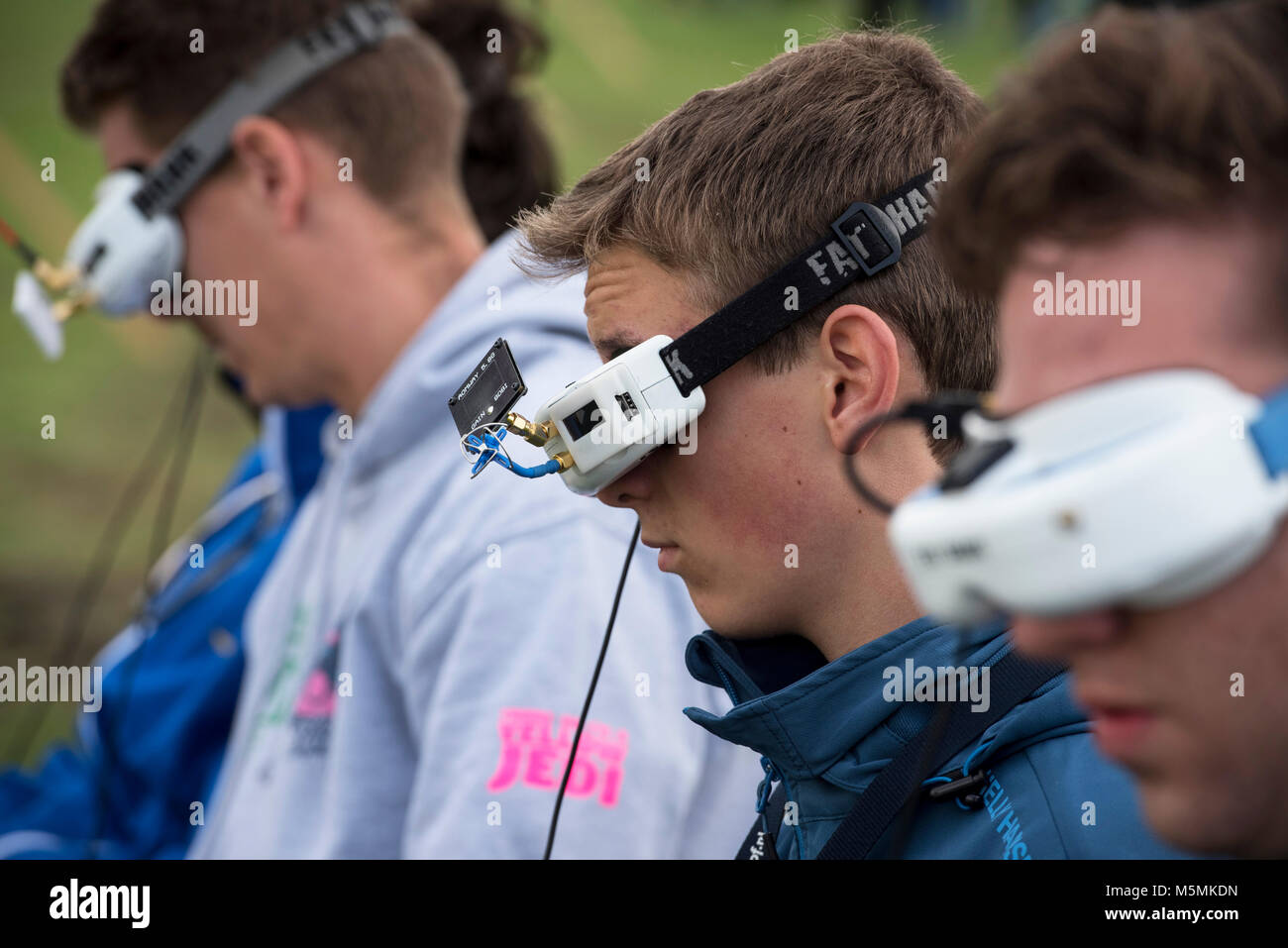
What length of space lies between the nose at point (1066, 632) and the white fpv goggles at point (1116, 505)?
1cm

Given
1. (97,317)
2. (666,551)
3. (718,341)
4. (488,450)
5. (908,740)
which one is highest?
(718,341)

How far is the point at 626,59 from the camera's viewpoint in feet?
26.2

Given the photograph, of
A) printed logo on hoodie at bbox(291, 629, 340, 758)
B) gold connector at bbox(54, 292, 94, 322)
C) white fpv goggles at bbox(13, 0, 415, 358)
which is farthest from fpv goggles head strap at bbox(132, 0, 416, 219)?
printed logo on hoodie at bbox(291, 629, 340, 758)

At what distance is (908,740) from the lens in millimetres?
1188

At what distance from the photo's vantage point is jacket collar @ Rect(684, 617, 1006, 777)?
120 centimetres

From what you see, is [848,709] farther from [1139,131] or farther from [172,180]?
[172,180]

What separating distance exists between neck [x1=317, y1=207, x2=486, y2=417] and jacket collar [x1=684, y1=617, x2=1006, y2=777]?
134 cm

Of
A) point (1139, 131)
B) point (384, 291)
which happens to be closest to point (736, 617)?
point (1139, 131)

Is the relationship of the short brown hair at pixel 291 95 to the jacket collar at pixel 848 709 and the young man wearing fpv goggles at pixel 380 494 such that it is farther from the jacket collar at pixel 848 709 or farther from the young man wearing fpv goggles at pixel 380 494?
the jacket collar at pixel 848 709

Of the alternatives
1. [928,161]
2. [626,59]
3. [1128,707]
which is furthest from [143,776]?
[626,59]

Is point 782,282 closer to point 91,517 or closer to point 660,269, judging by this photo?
point 660,269

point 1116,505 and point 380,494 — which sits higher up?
point 1116,505

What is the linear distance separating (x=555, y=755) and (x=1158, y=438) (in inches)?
44.2

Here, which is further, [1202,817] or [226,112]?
[226,112]
